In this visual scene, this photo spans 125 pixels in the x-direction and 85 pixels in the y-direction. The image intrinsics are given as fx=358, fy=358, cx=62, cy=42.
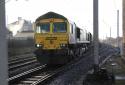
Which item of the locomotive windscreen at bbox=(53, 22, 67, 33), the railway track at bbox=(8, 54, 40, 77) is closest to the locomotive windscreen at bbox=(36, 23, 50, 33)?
the locomotive windscreen at bbox=(53, 22, 67, 33)

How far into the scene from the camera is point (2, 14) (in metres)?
4.33

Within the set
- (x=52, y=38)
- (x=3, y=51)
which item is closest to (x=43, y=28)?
(x=52, y=38)

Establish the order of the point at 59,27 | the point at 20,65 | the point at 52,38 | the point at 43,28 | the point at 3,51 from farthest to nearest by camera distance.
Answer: the point at 20,65, the point at 43,28, the point at 59,27, the point at 52,38, the point at 3,51

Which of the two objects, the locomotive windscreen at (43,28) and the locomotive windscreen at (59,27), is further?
the locomotive windscreen at (43,28)

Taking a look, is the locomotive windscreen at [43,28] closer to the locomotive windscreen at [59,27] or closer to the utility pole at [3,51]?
the locomotive windscreen at [59,27]

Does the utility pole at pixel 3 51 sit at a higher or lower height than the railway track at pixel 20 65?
higher

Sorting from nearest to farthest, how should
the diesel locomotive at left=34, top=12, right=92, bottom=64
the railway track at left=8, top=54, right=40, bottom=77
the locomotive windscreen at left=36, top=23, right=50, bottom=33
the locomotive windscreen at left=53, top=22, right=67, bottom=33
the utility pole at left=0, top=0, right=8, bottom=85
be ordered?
the utility pole at left=0, top=0, right=8, bottom=85 → the railway track at left=8, top=54, right=40, bottom=77 → the diesel locomotive at left=34, top=12, right=92, bottom=64 → the locomotive windscreen at left=53, top=22, right=67, bottom=33 → the locomotive windscreen at left=36, top=23, right=50, bottom=33

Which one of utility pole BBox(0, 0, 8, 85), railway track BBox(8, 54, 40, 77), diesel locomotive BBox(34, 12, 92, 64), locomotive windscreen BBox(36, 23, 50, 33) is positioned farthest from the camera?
locomotive windscreen BBox(36, 23, 50, 33)

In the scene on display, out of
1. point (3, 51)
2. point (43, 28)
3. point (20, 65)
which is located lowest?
point (20, 65)

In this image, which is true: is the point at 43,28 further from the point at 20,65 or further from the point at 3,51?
the point at 3,51

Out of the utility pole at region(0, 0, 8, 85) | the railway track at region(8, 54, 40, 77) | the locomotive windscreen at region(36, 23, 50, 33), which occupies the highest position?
the locomotive windscreen at region(36, 23, 50, 33)

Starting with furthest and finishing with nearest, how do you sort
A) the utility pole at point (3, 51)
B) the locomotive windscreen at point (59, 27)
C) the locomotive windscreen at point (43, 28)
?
the locomotive windscreen at point (43, 28), the locomotive windscreen at point (59, 27), the utility pole at point (3, 51)

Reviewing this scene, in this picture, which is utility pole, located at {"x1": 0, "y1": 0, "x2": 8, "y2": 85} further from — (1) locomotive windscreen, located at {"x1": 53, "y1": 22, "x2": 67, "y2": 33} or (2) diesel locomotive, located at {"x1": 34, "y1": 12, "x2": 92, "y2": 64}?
(1) locomotive windscreen, located at {"x1": 53, "y1": 22, "x2": 67, "y2": 33}

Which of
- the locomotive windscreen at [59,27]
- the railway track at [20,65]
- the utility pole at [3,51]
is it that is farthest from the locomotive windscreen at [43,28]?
the utility pole at [3,51]
